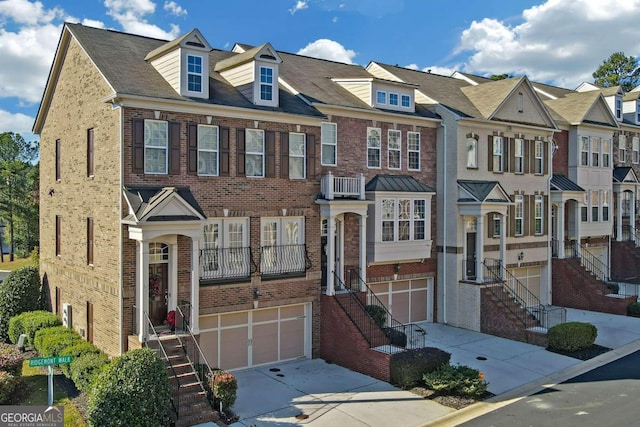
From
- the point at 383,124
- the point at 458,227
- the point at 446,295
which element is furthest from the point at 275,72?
the point at 446,295

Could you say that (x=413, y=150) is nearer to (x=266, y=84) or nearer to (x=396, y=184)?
(x=396, y=184)

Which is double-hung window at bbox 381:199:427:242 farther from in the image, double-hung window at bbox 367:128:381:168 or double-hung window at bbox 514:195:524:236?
double-hung window at bbox 514:195:524:236

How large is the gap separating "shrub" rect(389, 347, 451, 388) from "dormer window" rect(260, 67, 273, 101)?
9742 mm

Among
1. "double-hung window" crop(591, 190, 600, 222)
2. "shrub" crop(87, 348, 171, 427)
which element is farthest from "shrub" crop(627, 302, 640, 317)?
"shrub" crop(87, 348, 171, 427)

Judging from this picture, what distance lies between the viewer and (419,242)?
80.3 ft

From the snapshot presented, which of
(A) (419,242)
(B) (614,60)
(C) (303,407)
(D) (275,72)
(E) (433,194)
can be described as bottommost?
(C) (303,407)

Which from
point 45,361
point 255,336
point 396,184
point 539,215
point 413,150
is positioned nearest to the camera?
point 45,361

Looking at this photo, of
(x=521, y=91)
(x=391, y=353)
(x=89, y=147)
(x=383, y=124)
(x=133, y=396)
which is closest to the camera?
(x=133, y=396)

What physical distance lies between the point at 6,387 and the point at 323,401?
871cm

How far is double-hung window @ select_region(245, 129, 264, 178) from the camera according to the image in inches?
761

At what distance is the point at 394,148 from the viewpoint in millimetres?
24625

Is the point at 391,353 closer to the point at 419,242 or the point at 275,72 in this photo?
the point at 419,242

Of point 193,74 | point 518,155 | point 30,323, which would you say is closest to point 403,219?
point 518,155

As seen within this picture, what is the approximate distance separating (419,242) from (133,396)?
14474 millimetres
